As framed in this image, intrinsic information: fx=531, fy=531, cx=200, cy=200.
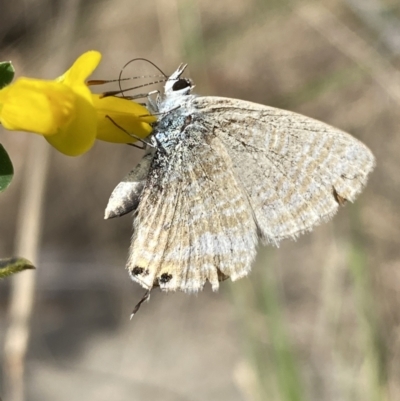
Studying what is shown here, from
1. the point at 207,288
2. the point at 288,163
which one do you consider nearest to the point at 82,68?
the point at 288,163

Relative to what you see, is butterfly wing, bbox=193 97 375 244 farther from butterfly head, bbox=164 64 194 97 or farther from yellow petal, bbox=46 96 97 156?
yellow petal, bbox=46 96 97 156

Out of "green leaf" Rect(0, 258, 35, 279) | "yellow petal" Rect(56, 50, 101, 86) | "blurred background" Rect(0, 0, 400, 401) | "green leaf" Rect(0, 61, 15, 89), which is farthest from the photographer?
"blurred background" Rect(0, 0, 400, 401)

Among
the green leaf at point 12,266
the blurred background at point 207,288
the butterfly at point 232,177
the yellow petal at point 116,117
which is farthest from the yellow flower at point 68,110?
the blurred background at point 207,288

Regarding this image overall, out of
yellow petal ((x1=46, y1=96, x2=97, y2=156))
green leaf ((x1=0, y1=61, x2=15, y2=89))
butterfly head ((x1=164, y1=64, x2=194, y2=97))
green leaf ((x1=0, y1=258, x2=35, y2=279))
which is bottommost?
green leaf ((x1=0, y1=258, x2=35, y2=279))

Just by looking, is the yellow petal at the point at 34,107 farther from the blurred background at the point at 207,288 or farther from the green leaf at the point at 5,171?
the blurred background at the point at 207,288

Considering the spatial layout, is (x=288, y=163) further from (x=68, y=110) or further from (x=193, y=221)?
(x=68, y=110)

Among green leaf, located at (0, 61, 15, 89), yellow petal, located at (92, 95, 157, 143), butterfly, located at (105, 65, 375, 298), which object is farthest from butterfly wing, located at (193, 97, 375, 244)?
green leaf, located at (0, 61, 15, 89)
